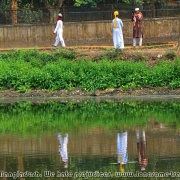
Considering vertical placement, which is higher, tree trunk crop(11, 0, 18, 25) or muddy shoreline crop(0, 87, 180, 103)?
tree trunk crop(11, 0, 18, 25)

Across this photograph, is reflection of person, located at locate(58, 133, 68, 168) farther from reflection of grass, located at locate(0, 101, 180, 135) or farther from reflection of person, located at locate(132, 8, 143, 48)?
reflection of person, located at locate(132, 8, 143, 48)

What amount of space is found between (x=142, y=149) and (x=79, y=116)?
6345 millimetres

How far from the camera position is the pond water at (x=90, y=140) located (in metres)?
14.3

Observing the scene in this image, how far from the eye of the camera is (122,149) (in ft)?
53.9

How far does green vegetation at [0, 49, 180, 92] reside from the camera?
2853 cm

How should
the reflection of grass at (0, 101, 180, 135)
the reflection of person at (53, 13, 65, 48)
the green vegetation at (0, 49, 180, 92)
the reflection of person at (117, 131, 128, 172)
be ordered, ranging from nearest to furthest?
the reflection of person at (117, 131, 128, 172)
the reflection of grass at (0, 101, 180, 135)
the green vegetation at (0, 49, 180, 92)
the reflection of person at (53, 13, 65, 48)

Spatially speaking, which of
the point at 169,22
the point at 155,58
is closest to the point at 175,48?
the point at 155,58

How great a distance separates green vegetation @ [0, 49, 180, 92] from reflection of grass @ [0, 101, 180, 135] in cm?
256

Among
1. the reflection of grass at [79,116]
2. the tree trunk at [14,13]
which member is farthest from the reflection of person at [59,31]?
the reflection of grass at [79,116]

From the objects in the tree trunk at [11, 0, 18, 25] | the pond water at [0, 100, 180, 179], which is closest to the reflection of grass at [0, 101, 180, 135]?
the pond water at [0, 100, 180, 179]

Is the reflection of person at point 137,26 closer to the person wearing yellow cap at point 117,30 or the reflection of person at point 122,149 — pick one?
the person wearing yellow cap at point 117,30

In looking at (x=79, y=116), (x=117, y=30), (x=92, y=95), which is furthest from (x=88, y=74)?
(x=79, y=116)

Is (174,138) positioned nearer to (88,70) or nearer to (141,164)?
(141,164)

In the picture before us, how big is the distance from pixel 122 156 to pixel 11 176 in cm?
266
